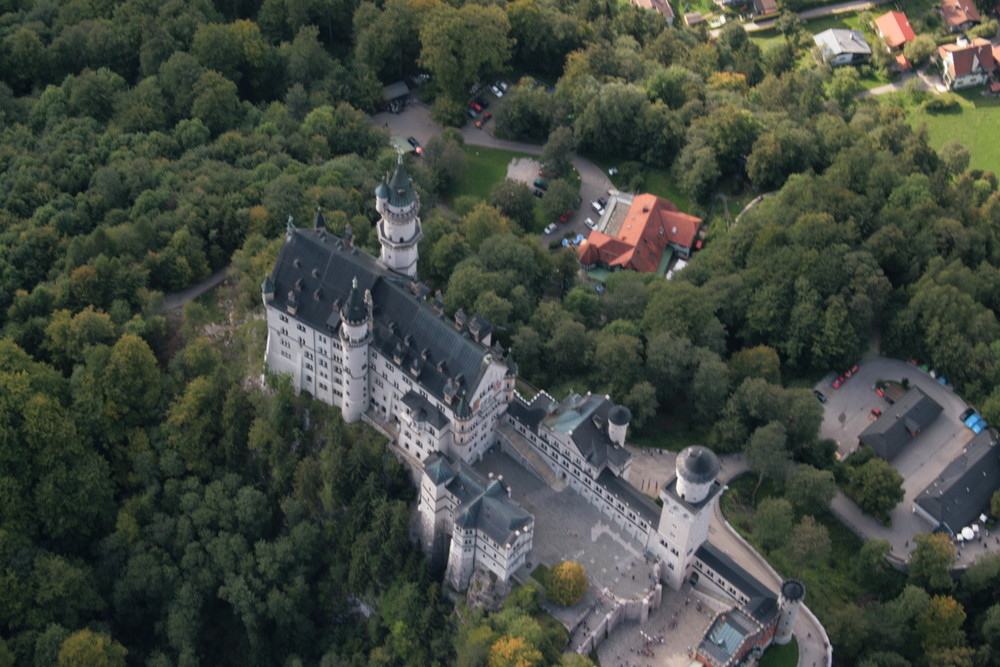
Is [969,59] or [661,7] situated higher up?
[969,59]

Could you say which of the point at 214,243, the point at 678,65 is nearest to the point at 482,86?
the point at 678,65

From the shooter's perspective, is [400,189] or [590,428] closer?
[590,428]

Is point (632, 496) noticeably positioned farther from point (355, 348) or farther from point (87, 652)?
point (87, 652)

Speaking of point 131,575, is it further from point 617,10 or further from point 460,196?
point 617,10

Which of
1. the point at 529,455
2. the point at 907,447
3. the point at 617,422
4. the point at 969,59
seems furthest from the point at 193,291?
the point at 969,59

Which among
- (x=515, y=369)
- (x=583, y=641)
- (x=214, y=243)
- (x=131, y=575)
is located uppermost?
(x=515, y=369)

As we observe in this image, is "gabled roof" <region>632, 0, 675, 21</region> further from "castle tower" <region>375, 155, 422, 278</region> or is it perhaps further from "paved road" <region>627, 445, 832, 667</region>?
"paved road" <region>627, 445, 832, 667</region>

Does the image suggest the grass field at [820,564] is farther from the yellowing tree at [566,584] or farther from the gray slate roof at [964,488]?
the yellowing tree at [566,584]
